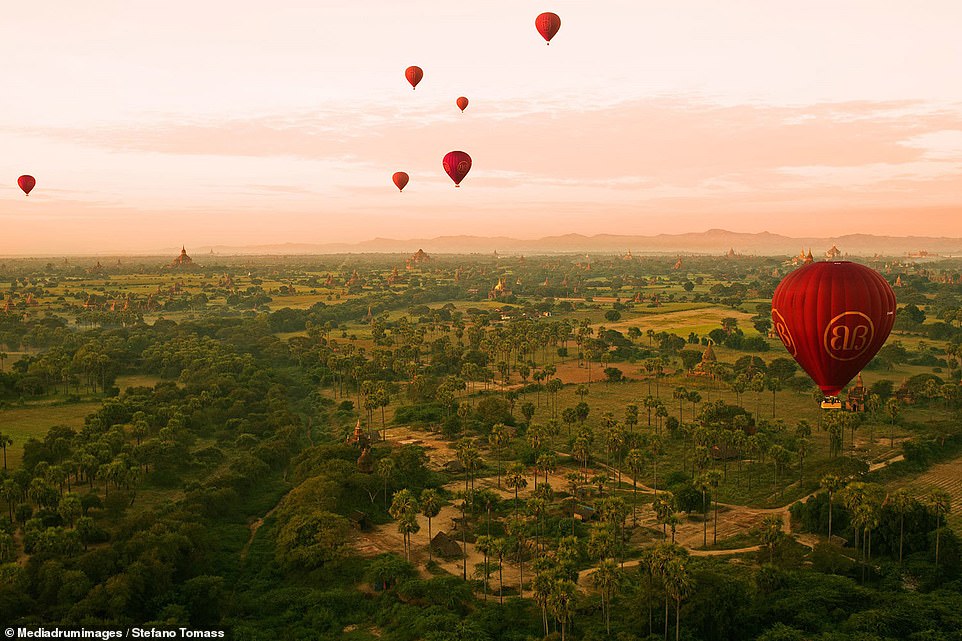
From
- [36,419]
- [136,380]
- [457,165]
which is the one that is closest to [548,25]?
[457,165]

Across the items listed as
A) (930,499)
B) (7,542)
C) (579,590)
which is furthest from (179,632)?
(930,499)

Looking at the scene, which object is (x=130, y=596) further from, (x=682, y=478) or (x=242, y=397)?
(x=242, y=397)

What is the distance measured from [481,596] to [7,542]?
29265mm

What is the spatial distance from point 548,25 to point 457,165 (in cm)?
1771

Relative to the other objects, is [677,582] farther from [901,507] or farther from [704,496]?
[901,507]

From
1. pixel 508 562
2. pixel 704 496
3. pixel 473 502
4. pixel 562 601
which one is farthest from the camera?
pixel 473 502

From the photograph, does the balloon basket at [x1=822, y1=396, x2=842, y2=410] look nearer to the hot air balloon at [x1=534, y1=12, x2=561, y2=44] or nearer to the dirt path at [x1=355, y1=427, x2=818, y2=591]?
the dirt path at [x1=355, y1=427, x2=818, y2=591]

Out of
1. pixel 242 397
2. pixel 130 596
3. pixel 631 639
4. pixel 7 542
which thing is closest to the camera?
pixel 631 639

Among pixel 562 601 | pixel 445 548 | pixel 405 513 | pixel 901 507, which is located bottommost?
pixel 445 548

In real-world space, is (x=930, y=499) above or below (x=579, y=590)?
above

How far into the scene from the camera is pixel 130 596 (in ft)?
127

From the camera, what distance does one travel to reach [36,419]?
8419cm

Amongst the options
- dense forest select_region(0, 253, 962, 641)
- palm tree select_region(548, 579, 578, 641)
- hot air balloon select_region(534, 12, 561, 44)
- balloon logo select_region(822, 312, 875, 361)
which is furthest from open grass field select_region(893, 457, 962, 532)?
hot air balloon select_region(534, 12, 561, 44)

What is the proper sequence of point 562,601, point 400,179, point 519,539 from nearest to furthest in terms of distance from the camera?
point 562,601 → point 519,539 → point 400,179
